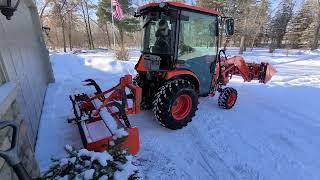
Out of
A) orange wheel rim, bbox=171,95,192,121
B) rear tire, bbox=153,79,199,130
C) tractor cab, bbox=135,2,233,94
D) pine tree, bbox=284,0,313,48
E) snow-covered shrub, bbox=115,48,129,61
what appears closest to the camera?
rear tire, bbox=153,79,199,130

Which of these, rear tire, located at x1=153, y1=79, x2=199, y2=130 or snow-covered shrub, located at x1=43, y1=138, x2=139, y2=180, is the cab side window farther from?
snow-covered shrub, located at x1=43, y1=138, x2=139, y2=180

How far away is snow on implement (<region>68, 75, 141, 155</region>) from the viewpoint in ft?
11.6

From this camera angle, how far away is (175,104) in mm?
5109

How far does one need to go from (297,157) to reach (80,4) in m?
36.4

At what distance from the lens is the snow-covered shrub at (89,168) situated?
209cm

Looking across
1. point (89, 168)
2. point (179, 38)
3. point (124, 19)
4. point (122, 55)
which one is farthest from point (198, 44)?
point (124, 19)

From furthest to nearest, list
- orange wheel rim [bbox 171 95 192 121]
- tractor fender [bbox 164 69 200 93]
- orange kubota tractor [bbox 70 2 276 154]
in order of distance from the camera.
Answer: orange wheel rim [bbox 171 95 192 121]
tractor fender [bbox 164 69 200 93]
orange kubota tractor [bbox 70 2 276 154]

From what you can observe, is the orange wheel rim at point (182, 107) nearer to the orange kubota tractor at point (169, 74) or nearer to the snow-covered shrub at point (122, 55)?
the orange kubota tractor at point (169, 74)

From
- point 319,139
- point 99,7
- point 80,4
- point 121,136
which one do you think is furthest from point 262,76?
point 80,4

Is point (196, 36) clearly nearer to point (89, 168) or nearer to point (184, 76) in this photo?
point (184, 76)

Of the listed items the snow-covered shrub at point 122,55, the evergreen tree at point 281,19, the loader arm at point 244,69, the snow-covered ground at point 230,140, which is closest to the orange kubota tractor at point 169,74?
the snow-covered ground at point 230,140

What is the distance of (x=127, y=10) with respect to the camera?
1325 inches

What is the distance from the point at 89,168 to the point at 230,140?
9.78ft

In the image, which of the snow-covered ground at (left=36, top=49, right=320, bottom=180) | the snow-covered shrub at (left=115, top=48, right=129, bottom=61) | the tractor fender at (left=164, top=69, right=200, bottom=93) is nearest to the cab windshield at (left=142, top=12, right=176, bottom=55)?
the tractor fender at (left=164, top=69, right=200, bottom=93)
